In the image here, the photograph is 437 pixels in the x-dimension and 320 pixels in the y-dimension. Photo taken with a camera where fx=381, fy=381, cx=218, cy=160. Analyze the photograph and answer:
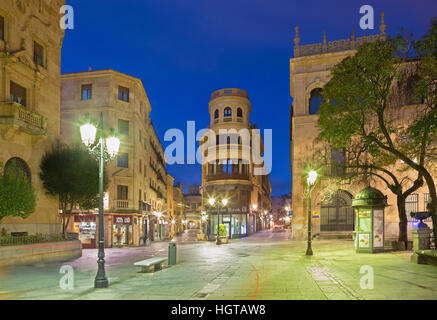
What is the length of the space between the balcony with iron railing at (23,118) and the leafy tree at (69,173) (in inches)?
79.8

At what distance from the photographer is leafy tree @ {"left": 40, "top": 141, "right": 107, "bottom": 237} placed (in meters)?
25.0

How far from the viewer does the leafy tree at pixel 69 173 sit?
24969 millimetres

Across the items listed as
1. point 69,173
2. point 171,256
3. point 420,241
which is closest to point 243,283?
point 171,256

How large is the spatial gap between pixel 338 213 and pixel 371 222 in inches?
610

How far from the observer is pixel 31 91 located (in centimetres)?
2475

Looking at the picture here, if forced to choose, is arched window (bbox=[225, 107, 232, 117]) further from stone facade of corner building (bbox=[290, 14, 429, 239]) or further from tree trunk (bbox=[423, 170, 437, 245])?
tree trunk (bbox=[423, 170, 437, 245])

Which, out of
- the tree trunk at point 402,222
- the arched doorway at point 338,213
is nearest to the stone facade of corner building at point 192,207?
the arched doorway at point 338,213

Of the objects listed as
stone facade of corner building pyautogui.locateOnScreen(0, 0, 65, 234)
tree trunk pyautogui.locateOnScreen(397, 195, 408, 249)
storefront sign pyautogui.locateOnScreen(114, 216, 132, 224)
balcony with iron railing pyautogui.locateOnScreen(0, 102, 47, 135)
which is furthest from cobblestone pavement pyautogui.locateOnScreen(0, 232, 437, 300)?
storefront sign pyautogui.locateOnScreen(114, 216, 132, 224)

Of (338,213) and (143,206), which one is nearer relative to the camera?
(338,213)

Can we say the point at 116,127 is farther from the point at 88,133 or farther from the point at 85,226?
the point at 88,133
